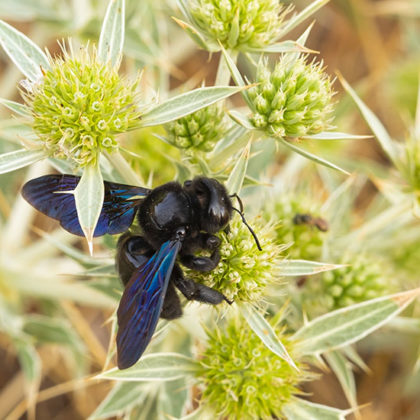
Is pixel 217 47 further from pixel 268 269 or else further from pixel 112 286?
pixel 112 286

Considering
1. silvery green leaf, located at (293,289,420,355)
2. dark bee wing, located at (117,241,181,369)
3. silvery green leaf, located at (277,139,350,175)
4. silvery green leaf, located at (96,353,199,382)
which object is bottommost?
silvery green leaf, located at (96,353,199,382)

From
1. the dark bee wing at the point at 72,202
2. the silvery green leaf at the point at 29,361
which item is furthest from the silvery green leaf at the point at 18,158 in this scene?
the silvery green leaf at the point at 29,361

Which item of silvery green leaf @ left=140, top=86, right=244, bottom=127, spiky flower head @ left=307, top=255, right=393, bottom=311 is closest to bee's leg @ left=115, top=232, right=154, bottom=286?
silvery green leaf @ left=140, top=86, right=244, bottom=127

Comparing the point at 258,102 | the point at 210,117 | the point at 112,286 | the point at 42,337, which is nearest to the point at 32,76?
the point at 210,117

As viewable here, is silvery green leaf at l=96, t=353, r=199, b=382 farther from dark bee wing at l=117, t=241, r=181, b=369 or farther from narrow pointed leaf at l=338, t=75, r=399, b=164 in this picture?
narrow pointed leaf at l=338, t=75, r=399, b=164

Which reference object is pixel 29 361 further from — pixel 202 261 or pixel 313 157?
pixel 313 157

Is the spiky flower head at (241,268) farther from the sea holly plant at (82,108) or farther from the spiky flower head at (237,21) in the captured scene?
the spiky flower head at (237,21)
